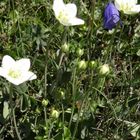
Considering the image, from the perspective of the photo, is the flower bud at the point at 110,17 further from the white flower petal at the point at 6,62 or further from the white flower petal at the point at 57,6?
the white flower petal at the point at 6,62

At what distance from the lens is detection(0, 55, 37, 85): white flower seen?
116 centimetres

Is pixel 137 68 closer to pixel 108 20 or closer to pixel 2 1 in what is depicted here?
pixel 108 20

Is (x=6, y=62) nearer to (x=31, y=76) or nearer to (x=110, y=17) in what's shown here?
(x=31, y=76)

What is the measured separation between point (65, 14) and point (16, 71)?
21 cm

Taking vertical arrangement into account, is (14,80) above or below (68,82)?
above

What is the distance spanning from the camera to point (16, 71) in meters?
1.22

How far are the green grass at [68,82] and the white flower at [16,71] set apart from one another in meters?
0.05

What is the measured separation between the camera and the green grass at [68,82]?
1.42m

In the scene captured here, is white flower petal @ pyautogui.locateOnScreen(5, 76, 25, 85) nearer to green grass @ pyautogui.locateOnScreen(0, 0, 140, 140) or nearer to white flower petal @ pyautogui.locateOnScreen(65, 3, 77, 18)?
green grass @ pyautogui.locateOnScreen(0, 0, 140, 140)

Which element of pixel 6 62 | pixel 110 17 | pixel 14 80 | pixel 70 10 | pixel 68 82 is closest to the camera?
pixel 14 80

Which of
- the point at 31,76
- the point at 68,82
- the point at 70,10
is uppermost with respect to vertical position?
the point at 70,10

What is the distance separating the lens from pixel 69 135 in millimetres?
1420

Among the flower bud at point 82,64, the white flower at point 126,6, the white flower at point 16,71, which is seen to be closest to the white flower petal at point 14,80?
the white flower at point 16,71

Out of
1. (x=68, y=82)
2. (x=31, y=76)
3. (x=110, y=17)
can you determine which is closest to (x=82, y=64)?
(x=31, y=76)
